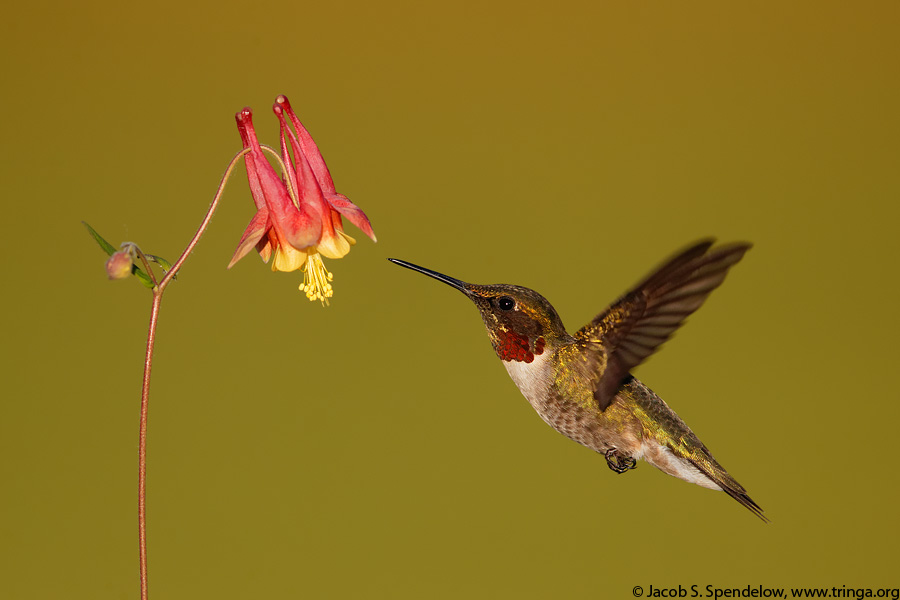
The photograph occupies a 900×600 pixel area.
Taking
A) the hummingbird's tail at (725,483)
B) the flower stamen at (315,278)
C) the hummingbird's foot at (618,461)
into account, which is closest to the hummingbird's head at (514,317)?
the flower stamen at (315,278)

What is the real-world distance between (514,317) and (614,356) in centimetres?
16

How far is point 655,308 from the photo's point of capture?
44.2 inches

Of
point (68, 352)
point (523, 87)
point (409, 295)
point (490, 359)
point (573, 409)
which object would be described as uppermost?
point (523, 87)

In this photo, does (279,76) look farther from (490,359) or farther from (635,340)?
(635,340)

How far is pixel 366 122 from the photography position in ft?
9.98

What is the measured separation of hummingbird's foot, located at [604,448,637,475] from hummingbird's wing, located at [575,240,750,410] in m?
0.15

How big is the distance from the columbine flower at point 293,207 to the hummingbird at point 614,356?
0.39 ft

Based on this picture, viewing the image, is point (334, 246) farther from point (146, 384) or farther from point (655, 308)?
point (655, 308)

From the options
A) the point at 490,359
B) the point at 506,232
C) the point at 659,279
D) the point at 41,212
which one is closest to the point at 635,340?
the point at 659,279

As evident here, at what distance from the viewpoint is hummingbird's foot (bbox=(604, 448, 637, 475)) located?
137cm

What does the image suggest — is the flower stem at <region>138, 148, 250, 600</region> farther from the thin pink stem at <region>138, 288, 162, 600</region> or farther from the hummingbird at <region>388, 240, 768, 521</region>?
the hummingbird at <region>388, 240, 768, 521</region>

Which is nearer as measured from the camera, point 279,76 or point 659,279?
point 659,279

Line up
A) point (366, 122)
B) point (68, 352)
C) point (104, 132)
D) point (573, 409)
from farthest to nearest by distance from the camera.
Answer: point (366, 122)
point (104, 132)
point (68, 352)
point (573, 409)

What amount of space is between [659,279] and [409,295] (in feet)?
5.64
